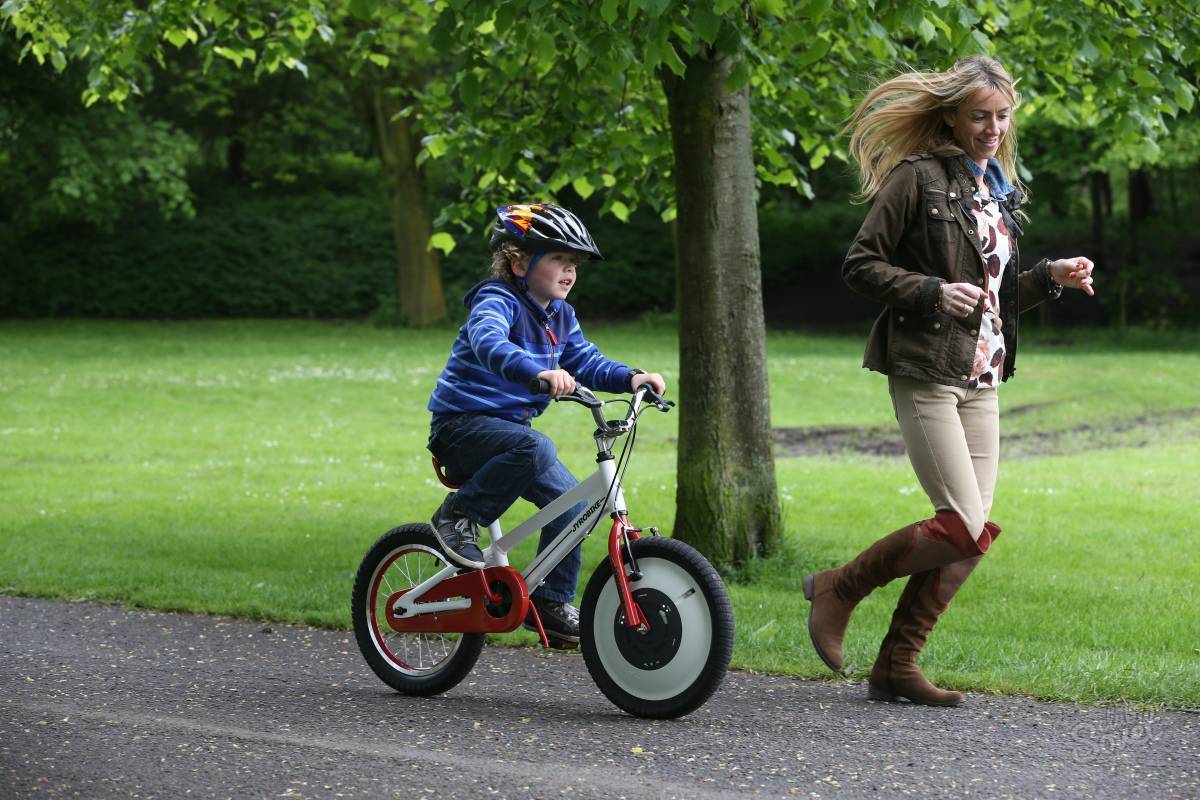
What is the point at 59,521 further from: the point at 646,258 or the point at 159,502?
the point at 646,258

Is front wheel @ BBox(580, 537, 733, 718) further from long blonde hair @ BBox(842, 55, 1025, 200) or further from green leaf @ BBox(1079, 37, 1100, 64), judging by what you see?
green leaf @ BBox(1079, 37, 1100, 64)

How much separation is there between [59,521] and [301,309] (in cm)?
2778

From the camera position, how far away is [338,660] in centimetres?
607

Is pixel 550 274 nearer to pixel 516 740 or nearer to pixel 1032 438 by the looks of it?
pixel 516 740

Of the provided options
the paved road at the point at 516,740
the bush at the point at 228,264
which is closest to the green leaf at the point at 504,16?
the paved road at the point at 516,740

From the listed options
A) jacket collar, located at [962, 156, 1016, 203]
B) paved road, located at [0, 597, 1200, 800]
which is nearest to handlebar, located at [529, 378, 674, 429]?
paved road, located at [0, 597, 1200, 800]

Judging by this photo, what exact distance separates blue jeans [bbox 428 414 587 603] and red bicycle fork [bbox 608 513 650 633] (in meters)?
0.18

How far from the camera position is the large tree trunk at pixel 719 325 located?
25.2 ft

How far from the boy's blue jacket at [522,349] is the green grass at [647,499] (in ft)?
4.60

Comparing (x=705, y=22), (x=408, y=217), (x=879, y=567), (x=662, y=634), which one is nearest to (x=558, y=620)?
(x=662, y=634)

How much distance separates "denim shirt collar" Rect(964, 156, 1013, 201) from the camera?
16.7 ft

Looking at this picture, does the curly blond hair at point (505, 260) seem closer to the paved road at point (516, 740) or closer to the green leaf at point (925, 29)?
the paved road at point (516, 740)

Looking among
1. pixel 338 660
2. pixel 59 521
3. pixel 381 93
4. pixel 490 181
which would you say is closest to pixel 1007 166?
pixel 338 660

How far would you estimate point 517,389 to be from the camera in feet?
17.2
